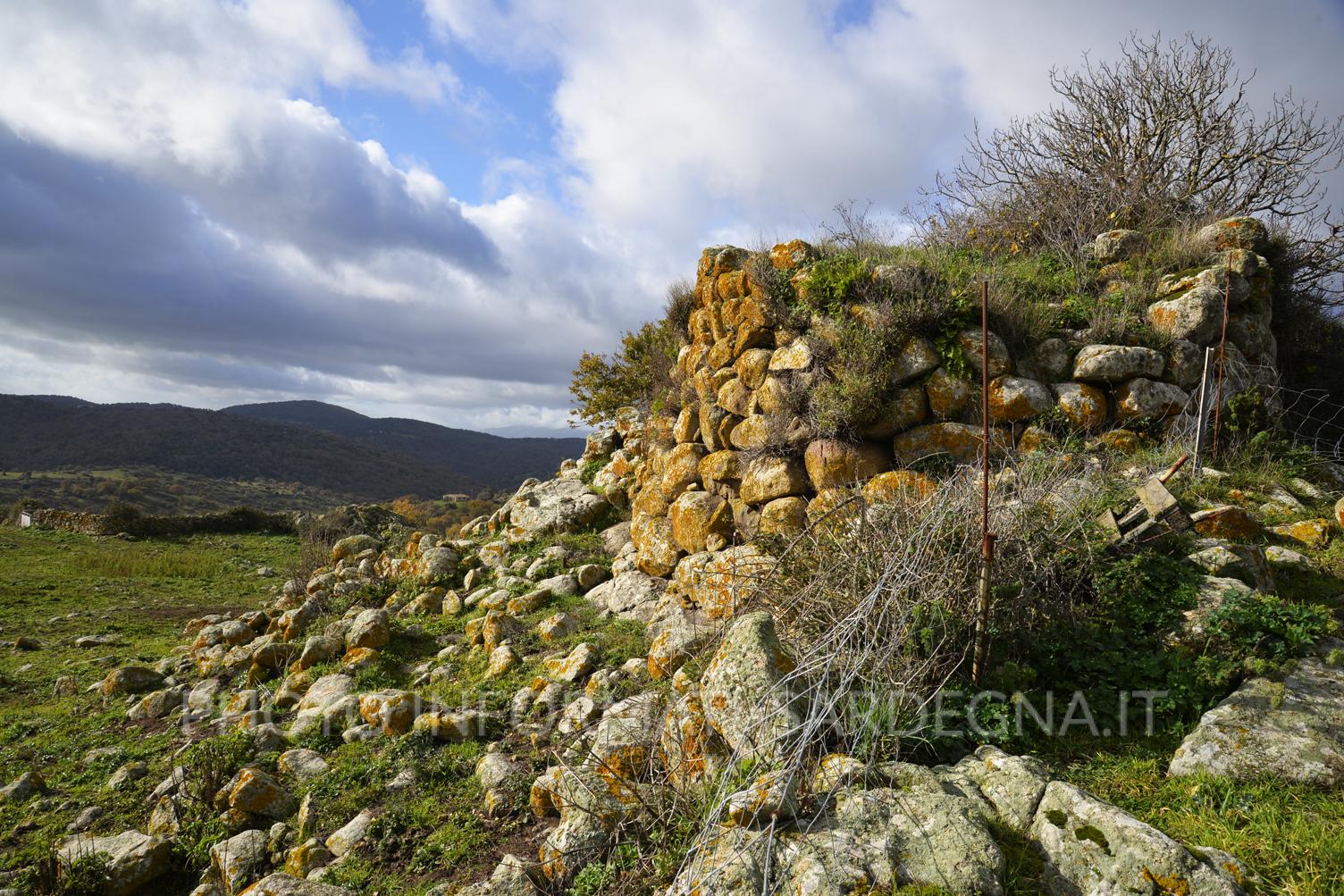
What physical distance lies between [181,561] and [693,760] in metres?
18.5

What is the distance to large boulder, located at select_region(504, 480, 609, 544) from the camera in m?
11.1

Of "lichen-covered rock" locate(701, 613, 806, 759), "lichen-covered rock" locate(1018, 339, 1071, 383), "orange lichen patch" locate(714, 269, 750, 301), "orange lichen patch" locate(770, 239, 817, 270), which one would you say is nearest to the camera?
"lichen-covered rock" locate(701, 613, 806, 759)

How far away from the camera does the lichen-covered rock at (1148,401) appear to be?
24.4 ft

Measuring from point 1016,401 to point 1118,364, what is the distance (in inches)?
58.0

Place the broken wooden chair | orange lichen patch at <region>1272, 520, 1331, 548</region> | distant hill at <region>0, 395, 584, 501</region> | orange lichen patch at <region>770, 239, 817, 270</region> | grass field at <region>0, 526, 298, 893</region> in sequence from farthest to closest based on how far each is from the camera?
distant hill at <region>0, 395, 584, 501</region>, orange lichen patch at <region>770, 239, 817, 270</region>, orange lichen patch at <region>1272, 520, 1331, 548</region>, grass field at <region>0, 526, 298, 893</region>, the broken wooden chair

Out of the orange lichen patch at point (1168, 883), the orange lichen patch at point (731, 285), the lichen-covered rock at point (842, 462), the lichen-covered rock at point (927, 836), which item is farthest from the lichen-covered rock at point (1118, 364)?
the orange lichen patch at point (1168, 883)

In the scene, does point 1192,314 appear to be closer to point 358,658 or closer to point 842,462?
point 842,462

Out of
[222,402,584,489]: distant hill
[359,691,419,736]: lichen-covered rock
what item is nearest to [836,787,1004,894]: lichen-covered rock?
[359,691,419,736]: lichen-covered rock

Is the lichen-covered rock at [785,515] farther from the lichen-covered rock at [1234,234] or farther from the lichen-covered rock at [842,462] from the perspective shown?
the lichen-covered rock at [1234,234]

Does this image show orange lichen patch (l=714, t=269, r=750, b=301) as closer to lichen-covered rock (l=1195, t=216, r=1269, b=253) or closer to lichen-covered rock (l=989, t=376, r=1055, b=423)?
lichen-covered rock (l=989, t=376, r=1055, b=423)

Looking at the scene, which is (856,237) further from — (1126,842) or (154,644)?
(154,644)

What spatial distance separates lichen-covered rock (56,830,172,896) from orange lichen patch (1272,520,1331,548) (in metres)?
9.71

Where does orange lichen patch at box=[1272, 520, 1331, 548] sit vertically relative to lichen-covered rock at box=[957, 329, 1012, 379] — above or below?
below

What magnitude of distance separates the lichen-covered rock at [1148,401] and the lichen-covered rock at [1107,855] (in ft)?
19.4
